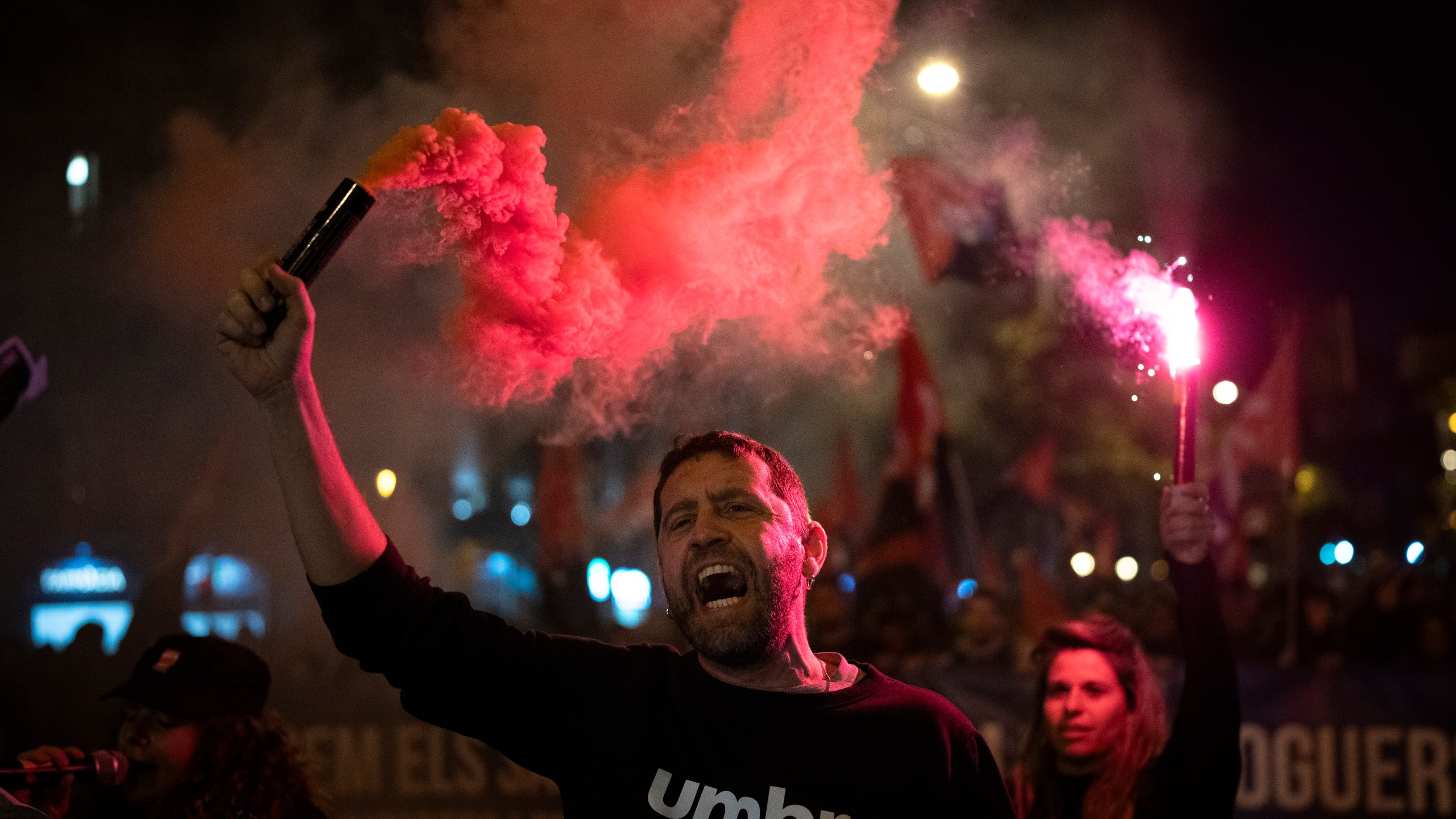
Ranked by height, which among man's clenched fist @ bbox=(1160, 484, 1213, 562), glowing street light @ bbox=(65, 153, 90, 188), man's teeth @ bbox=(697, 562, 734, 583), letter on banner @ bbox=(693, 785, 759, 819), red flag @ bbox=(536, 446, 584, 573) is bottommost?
letter on banner @ bbox=(693, 785, 759, 819)

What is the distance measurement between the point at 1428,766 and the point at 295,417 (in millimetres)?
5774

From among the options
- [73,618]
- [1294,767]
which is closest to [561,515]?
[1294,767]

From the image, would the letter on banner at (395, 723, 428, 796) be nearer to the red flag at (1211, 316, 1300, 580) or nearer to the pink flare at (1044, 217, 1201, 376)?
the pink flare at (1044, 217, 1201, 376)

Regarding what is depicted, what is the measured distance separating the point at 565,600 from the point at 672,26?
5911 millimetres

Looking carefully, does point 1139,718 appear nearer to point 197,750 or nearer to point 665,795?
point 665,795

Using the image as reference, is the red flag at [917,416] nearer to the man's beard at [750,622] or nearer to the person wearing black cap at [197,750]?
the person wearing black cap at [197,750]

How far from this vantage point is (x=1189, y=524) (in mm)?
3059

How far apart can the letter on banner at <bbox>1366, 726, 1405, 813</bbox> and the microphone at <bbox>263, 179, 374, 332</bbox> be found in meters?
5.64

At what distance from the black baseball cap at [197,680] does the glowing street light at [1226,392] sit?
9660mm

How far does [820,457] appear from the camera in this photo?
1354cm

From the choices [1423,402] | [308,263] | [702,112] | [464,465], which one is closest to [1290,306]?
[702,112]

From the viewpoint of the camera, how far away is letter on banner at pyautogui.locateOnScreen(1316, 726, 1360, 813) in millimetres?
5398

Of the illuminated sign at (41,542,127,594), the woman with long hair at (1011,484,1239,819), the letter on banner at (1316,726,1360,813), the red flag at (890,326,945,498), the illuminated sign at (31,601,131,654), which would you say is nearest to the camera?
the woman with long hair at (1011,484,1239,819)

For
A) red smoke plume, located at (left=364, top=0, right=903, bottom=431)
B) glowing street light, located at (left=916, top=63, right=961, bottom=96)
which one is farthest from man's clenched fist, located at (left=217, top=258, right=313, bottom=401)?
glowing street light, located at (left=916, top=63, right=961, bottom=96)
